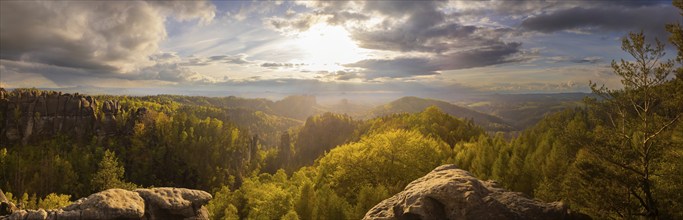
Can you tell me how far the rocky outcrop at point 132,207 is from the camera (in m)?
38.1

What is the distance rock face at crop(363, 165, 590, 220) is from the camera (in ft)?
70.2

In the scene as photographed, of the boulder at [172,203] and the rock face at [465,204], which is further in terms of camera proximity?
the boulder at [172,203]

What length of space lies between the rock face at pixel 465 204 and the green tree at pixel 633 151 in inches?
146

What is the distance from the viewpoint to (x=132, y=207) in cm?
4016

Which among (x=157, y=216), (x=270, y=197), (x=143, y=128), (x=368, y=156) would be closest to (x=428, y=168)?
(x=368, y=156)

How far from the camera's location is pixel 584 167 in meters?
25.5

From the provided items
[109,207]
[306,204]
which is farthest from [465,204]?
[109,207]

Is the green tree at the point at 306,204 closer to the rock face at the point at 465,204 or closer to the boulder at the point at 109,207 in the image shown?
the boulder at the point at 109,207

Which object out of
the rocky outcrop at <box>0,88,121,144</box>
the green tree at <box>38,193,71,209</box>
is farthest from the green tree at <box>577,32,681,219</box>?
the rocky outcrop at <box>0,88,121,144</box>

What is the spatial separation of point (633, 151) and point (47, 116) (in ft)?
751

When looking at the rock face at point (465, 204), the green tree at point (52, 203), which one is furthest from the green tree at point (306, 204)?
the green tree at point (52, 203)

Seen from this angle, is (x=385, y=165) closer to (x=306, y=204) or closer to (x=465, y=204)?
(x=306, y=204)

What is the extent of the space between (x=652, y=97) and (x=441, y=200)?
17.5 metres

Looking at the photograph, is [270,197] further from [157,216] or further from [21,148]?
[21,148]
